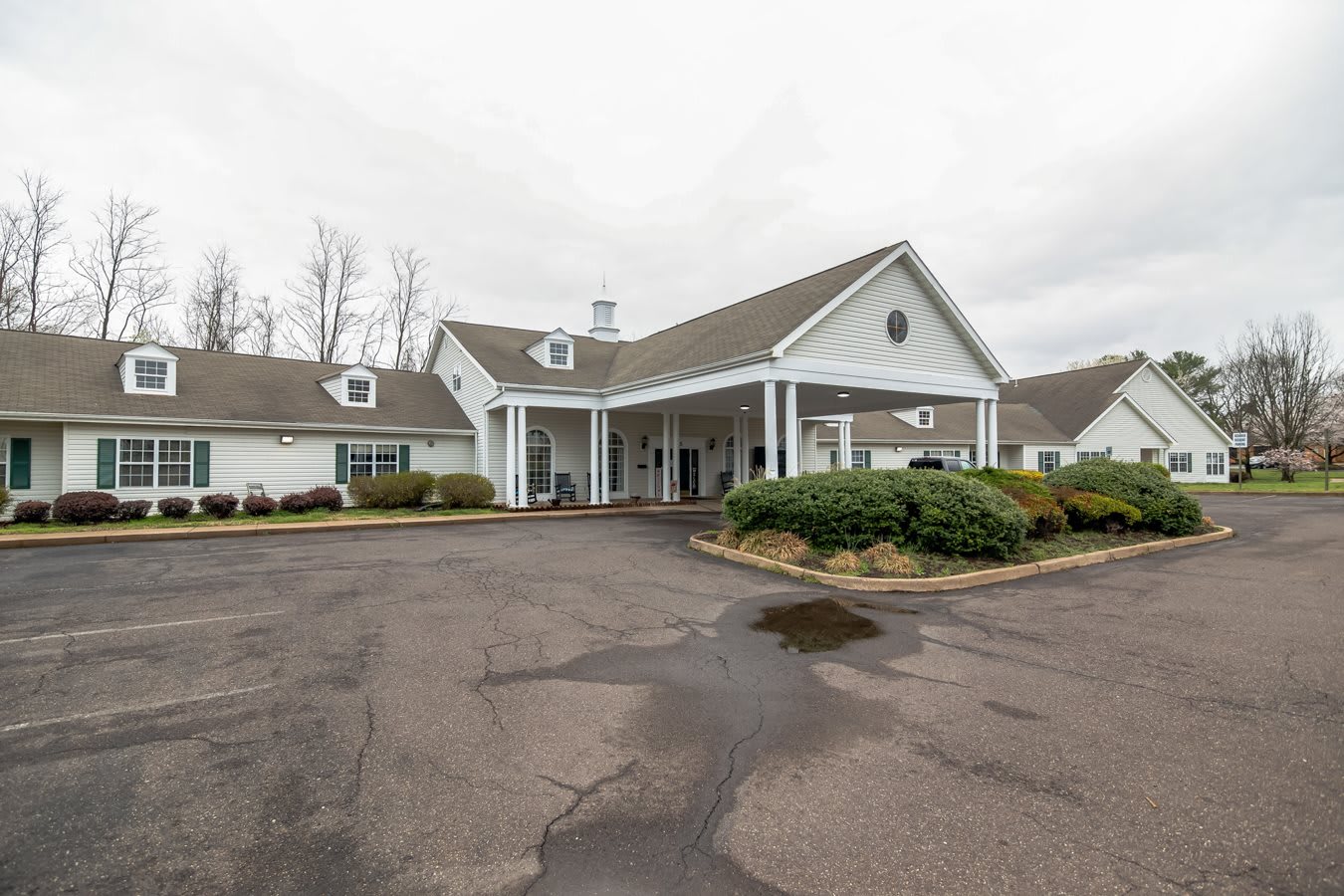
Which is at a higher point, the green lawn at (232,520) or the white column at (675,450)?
the white column at (675,450)

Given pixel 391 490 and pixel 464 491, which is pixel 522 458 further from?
pixel 391 490

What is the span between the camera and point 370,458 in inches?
754

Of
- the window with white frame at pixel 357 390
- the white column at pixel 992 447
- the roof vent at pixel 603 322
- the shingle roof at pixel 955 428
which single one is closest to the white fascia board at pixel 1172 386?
the shingle roof at pixel 955 428

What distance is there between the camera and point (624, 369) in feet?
67.2

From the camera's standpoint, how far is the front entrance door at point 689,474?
23641 mm

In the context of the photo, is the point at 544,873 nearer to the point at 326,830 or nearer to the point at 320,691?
the point at 326,830

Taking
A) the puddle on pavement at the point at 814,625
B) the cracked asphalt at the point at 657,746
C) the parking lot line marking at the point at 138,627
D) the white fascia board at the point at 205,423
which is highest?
the white fascia board at the point at 205,423

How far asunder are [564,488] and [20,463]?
13572 mm

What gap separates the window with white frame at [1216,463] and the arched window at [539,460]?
38423mm

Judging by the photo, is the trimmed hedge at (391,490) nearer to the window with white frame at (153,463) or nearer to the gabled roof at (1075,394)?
the window with white frame at (153,463)

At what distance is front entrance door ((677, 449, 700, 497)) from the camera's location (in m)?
23.6

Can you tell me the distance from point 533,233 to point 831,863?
28152 mm

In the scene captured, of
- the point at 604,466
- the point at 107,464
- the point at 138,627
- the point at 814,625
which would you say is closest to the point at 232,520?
the point at 107,464

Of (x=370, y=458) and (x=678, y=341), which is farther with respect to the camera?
(x=678, y=341)
